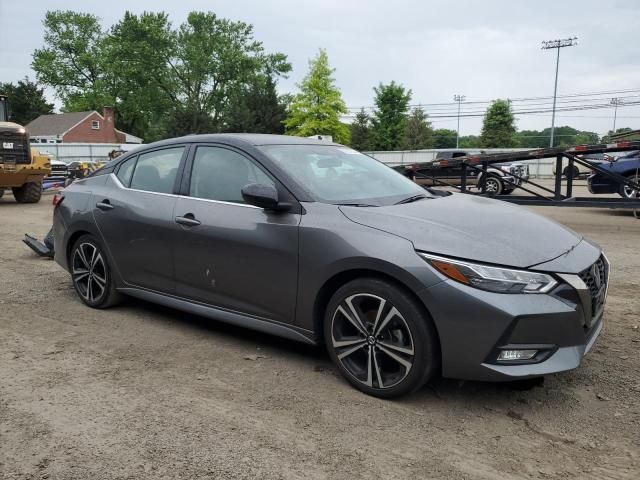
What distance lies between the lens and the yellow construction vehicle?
15086 millimetres

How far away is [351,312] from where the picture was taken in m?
3.40

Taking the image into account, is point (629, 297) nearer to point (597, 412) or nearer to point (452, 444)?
point (597, 412)

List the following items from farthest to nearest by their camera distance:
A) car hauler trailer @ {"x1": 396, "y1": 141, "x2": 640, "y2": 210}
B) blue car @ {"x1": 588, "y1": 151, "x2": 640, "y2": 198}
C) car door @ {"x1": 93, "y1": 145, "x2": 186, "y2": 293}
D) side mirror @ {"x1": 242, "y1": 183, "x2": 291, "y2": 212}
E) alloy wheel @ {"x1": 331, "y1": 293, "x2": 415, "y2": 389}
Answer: blue car @ {"x1": 588, "y1": 151, "x2": 640, "y2": 198} → car hauler trailer @ {"x1": 396, "y1": 141, "x2": 640, "y2": 210} → car door @ {"x1": 93, "y1": 145, "x2": 186, "y2": 293} → side mirror @ {"x1": 242, "y1": 183, "x2": 291, "y2": 212} → alloy wheel @ {"x1": 331, "y1": 293, "x2": 415, "y2": 389}

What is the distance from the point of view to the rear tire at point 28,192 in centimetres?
1622

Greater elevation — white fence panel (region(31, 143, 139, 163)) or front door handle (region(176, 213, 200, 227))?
white fence panel (region(31, 143, 139, 163))

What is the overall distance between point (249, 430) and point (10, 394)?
1.55 metres

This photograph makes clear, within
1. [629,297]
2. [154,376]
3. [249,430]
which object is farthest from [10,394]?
[629,297]

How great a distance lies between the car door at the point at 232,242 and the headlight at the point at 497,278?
3.46 ft

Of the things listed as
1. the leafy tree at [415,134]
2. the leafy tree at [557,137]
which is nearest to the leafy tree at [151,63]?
the leafy tree at [415,134]

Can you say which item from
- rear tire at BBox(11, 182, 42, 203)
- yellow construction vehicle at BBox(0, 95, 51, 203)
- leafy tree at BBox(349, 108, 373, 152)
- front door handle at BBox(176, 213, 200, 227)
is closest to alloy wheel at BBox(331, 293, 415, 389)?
front door handle at BBox(176, 213, 200, 227)

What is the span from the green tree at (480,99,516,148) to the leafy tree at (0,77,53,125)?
56.7 metres

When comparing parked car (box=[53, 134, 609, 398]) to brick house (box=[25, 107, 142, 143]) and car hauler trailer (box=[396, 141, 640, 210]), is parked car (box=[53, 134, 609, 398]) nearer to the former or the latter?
car hauler trailer (box=[396, 141, 640, 210])

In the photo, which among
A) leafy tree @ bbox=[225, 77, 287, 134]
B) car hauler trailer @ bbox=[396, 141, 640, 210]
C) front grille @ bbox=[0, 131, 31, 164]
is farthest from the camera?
leafy tree @ bbox=[225, 77, 287, 134]

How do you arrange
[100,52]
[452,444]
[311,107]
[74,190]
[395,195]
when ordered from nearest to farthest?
[452,444] → [395,195] → [74,190] → [311,107] → [100,52]
